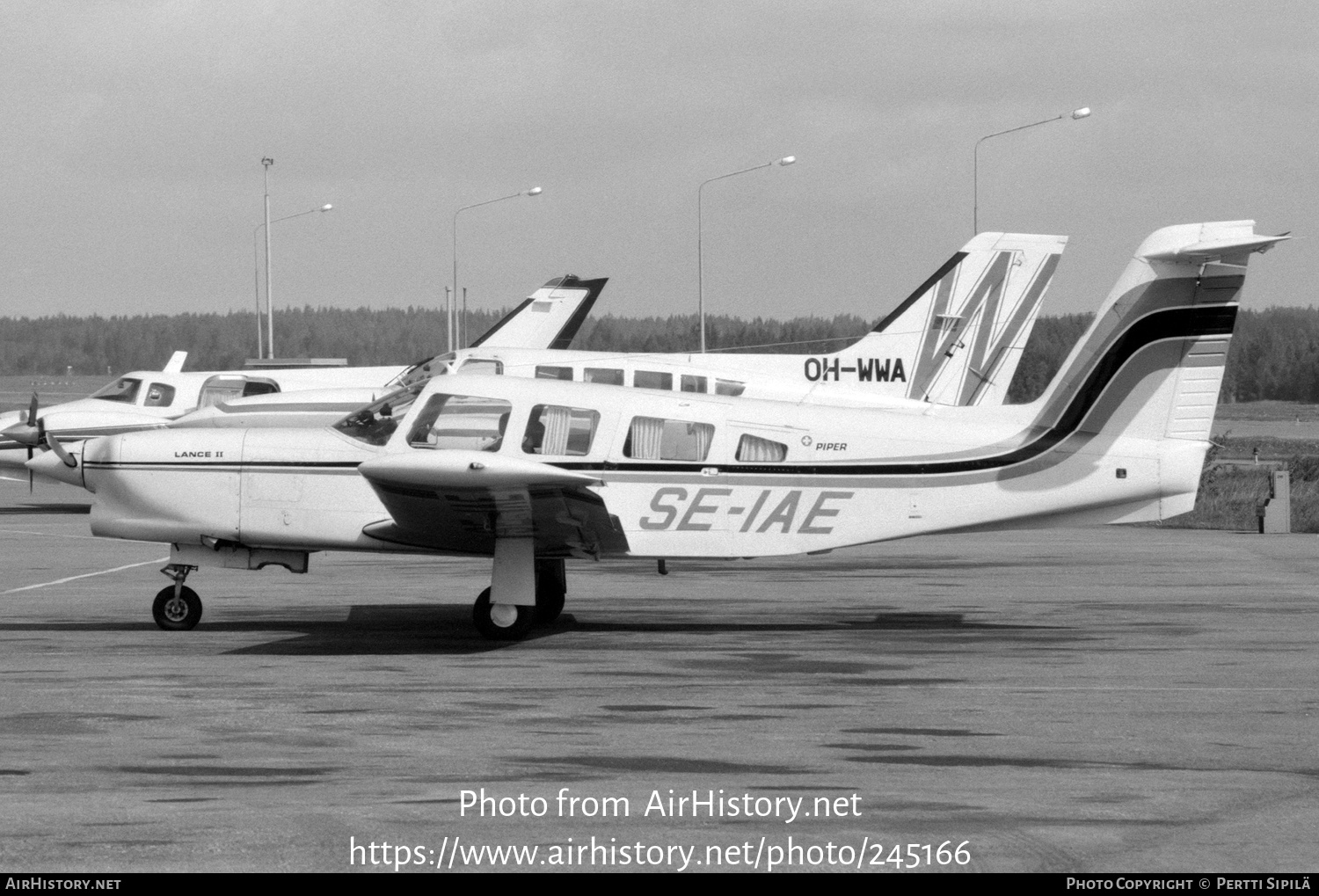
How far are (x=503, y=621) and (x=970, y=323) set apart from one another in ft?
42.5

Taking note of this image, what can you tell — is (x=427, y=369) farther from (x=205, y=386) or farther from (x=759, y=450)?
(x=759, y=450)

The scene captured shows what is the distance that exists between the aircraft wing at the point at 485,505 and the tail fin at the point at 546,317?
728 inches

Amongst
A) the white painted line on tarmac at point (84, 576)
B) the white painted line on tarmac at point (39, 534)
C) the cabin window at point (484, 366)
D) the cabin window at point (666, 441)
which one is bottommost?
the white painted line on tarmac at point (39, 534)

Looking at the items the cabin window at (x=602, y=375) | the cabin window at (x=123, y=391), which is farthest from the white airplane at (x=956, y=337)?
the cabin window at (x=123, y=391)

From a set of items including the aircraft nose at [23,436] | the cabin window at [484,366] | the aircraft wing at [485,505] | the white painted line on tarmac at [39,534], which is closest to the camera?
the aircraft wing at [485,505]

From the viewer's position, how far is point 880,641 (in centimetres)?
1220

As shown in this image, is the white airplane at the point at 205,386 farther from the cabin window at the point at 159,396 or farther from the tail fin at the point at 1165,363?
the tail fin at the point at 1165,363

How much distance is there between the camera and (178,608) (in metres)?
12.7

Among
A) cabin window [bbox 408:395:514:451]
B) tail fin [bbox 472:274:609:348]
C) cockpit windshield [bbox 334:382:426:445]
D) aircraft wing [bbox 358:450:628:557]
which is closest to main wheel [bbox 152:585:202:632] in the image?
aircraft wing [bbox 358:450:628:557]

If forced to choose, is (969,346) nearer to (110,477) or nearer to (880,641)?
(880,641)

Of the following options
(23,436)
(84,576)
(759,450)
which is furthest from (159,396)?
(759,450)

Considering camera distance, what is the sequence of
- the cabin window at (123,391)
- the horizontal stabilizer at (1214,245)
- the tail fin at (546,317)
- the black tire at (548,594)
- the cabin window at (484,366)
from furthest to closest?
the tail fin at (546,317) < the cabin window at (123,391) < the cabin window at (484,366) < the black tire at (548,594) < the horizontal stabilizer at (1214,245)

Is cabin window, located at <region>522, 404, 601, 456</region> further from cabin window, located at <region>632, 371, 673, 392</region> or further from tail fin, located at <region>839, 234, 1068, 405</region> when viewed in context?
tail fin, located at <region>839, 234, 1068, 405</region>

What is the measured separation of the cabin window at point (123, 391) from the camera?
27281mm
